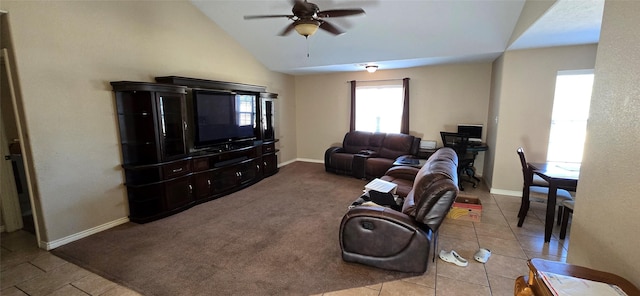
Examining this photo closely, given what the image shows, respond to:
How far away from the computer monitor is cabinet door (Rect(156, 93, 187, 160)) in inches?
202

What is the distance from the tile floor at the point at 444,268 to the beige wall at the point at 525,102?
1241mm

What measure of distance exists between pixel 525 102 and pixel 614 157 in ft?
11.3

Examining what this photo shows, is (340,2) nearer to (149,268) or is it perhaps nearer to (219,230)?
(219,230)

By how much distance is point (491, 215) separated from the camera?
11.8 feet

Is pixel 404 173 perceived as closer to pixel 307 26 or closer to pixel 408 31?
pixel 408 31

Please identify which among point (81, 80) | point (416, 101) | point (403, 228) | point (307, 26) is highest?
point (307, 26)

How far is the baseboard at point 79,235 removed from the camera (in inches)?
112

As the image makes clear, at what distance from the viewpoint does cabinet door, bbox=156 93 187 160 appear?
11.6ft

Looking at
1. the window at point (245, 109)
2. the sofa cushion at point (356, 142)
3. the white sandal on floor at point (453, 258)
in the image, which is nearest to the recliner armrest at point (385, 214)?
the white sandal on floor at point (453, 258)

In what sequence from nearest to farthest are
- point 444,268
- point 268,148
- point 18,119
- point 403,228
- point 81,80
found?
point 403,228
point 444,268
point 18,119
point 81,80
point 268,148

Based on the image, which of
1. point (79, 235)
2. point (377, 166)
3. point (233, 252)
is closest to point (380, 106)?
point (377, 166)

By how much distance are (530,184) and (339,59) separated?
3.67 meters

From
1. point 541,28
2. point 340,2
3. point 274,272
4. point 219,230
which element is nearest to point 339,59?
point 340,2

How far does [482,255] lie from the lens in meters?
2.57
